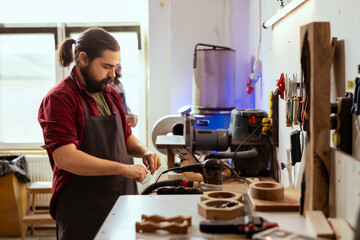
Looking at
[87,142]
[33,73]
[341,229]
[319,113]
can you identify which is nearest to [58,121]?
[87,142]

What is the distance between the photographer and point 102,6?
4.79 m

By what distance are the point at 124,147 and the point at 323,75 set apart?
122cm

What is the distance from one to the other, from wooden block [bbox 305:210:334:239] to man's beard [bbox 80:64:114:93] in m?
1.20

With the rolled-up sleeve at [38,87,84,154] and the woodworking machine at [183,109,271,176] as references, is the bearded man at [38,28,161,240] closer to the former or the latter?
the rolled-up sleeve at [38,87,84,154]

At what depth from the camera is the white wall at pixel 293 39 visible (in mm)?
1381

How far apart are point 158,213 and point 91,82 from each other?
0.91 metres

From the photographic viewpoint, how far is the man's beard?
6.55 feet

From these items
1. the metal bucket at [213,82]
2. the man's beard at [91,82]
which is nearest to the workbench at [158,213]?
the man's beard at [91,82]

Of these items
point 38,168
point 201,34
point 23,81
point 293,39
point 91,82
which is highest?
point 201,34

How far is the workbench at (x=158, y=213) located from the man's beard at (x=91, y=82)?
692mm

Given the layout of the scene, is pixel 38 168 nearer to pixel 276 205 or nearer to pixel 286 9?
pixel 286 9

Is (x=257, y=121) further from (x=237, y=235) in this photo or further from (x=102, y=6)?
(x=102, y=6)

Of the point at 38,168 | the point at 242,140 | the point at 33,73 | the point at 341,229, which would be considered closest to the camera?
the point at 341,229

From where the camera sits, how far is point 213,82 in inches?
137
